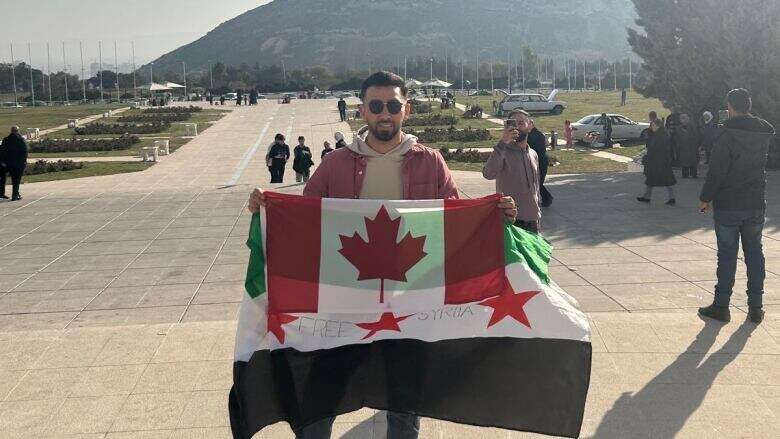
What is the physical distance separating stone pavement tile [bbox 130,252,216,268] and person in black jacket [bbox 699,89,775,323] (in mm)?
6021

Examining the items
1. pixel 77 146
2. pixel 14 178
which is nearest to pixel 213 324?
pixel 14 178

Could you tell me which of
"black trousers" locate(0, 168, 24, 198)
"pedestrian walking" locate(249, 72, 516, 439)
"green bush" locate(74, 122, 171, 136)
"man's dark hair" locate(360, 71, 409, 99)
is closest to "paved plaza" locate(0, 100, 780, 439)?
"pedestrian walking" locate(249, 72, 516, 439)

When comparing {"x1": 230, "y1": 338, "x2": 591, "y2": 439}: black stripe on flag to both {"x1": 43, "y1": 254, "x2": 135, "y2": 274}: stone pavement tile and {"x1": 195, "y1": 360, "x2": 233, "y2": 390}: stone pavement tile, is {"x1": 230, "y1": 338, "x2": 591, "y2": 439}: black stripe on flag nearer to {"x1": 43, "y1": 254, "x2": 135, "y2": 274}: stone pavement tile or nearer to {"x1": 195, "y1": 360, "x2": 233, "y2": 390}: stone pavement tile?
{"x1": 195, "y1": 360, "x2": 233, "y2": 390}: stone pavement tile

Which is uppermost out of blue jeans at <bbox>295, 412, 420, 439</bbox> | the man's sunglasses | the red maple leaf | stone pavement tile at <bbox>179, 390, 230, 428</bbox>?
the man's sunglasses

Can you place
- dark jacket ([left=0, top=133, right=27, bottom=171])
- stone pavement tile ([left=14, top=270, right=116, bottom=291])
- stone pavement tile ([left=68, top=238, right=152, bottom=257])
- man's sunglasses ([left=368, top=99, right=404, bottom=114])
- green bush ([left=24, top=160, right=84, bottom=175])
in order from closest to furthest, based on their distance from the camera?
man's sunglasses ([left=368, top=99, right=404, bottom=114]) < stone pavement tile ([left=14, top=270, right=116, bottom=291]) < stone pavement tile ([left=68, top=238, right=152, bottom=257]) < dark jacket ([left=0, top=133, right=27, bottom=171]) < green bush ([left=24, top=160, right=84, bottom=175])

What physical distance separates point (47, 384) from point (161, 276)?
3756 millimetres

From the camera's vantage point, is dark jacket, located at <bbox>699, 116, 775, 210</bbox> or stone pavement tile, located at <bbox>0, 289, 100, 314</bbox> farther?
stone pavement tile, located at <bbox>0, 289, 100, 314</bbox>

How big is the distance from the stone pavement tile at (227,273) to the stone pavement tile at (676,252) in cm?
485

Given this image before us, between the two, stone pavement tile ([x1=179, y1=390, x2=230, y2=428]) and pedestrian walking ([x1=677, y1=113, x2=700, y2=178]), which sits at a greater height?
pedestrian walking ([x1=677, y1=113, x2=700, y2=178])

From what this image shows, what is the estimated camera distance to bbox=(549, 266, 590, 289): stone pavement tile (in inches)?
335

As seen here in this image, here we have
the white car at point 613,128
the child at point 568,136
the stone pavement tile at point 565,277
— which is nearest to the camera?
the stone pavement tile at point 565,277

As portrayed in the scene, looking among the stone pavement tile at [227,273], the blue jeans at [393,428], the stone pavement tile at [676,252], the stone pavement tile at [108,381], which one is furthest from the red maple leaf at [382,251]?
the stone pavement tile at [676,252]

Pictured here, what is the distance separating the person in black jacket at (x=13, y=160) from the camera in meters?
16.8

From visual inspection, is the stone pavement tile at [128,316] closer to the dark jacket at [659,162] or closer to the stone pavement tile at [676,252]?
the stone pavement tile at [676,252]
